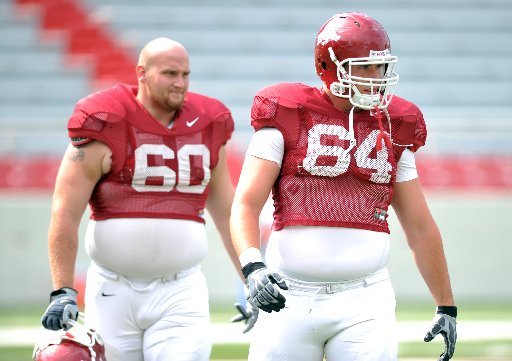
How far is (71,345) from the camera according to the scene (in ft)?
13.0

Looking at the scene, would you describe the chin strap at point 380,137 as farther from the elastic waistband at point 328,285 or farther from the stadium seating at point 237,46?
the stadium seating at point 237,46

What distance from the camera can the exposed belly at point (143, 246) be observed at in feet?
14.4

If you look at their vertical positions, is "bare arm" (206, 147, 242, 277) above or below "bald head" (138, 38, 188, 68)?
below


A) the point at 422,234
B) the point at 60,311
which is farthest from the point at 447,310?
the point at 60,311

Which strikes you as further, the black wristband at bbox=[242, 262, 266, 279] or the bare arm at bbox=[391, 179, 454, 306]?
the bare arm at bbox=[391, 179, 454, 306]

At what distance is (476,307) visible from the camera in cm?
1045

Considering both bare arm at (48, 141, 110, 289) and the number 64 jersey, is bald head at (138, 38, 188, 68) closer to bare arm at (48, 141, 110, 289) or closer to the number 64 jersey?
bare arm at (48, 141, 110, 289)

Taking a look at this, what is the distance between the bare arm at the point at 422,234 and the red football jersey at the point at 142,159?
0.93 m

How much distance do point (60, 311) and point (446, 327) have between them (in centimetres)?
135

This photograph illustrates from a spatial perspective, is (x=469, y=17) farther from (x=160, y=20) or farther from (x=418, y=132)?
(x=418, y=132)

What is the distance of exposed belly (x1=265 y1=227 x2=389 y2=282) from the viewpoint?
369 cm

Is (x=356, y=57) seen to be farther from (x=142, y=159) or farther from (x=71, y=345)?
(x=71, y=345)

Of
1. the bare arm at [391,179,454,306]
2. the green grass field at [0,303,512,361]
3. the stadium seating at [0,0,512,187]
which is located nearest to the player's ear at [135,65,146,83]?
the bare arm at [391,179,454,306]

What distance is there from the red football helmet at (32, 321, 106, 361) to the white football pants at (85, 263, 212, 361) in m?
0.25
